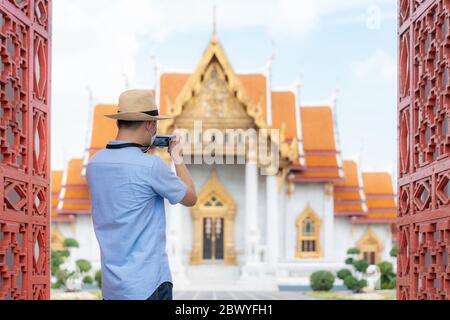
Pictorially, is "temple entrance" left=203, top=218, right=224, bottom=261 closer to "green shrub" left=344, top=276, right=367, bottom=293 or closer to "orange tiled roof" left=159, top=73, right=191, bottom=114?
"orange tiled roof" left=159, top=73, right=191, bottom=114

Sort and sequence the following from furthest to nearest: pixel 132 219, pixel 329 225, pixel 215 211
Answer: pixel 329 225 → pixel 215 211 → pixel 132 219

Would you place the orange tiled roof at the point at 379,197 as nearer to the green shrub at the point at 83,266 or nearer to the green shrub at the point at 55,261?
the green shrub at the point at 83,266

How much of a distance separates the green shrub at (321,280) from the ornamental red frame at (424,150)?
16445 millimetres

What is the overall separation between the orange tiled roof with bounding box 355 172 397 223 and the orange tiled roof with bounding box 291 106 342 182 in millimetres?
2000

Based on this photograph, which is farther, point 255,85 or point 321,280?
point 255,85

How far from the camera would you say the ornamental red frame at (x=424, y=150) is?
6.89 meters

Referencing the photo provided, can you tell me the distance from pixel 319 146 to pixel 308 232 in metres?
2.77

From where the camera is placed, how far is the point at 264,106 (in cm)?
2853

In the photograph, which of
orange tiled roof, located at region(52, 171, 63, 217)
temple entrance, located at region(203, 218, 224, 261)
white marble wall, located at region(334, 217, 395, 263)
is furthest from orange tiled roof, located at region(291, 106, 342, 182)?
orange tiled roof, located at region(52, 171, 63, 217)

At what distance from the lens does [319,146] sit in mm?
28734

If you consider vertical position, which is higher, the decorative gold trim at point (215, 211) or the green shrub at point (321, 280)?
the decorative gold trim at point (215, 211)

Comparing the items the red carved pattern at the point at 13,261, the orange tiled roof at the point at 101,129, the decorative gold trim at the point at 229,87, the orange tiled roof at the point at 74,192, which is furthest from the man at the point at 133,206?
the orange tiled roof at the point at 101,129

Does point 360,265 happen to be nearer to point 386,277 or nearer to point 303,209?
point 386,277

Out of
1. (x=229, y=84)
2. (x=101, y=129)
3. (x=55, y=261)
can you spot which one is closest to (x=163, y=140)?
(x=55, y=261)
